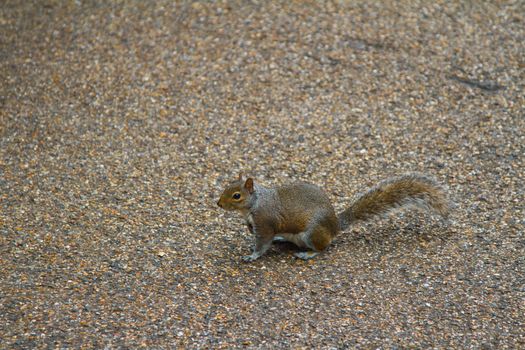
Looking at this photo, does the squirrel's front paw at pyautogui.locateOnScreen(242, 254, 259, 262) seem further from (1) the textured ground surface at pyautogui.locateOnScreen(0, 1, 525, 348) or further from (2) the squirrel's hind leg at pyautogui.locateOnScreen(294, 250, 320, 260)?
(2) the squirrel's hind leg at pyautogui.locateOnScreen(294, 250, 320, 260)

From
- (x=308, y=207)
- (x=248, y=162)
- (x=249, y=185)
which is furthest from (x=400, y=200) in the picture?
(x=248, y=162)

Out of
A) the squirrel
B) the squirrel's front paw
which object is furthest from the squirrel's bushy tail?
the squirrel's front paw

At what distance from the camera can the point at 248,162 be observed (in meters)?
5.10

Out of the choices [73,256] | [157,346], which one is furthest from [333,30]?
[157,346]

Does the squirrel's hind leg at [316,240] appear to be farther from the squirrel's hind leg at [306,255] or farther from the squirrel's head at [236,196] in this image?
A: the squirrel's head at [236,196]

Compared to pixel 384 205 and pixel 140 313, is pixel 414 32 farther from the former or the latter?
pixel 140 313

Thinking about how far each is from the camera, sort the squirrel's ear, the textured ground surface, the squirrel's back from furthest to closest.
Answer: the squirrel's back, the squirrel's ear, the textured ground surface

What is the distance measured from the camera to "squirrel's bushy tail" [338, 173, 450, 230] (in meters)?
4.23

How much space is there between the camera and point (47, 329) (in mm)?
3475

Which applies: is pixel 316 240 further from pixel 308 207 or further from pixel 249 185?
pixel 249 185

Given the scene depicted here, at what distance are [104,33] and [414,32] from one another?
269cm

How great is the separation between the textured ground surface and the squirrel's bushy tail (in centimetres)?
19

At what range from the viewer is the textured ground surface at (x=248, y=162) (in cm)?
366

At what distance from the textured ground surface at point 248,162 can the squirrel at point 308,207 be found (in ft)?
0.45
